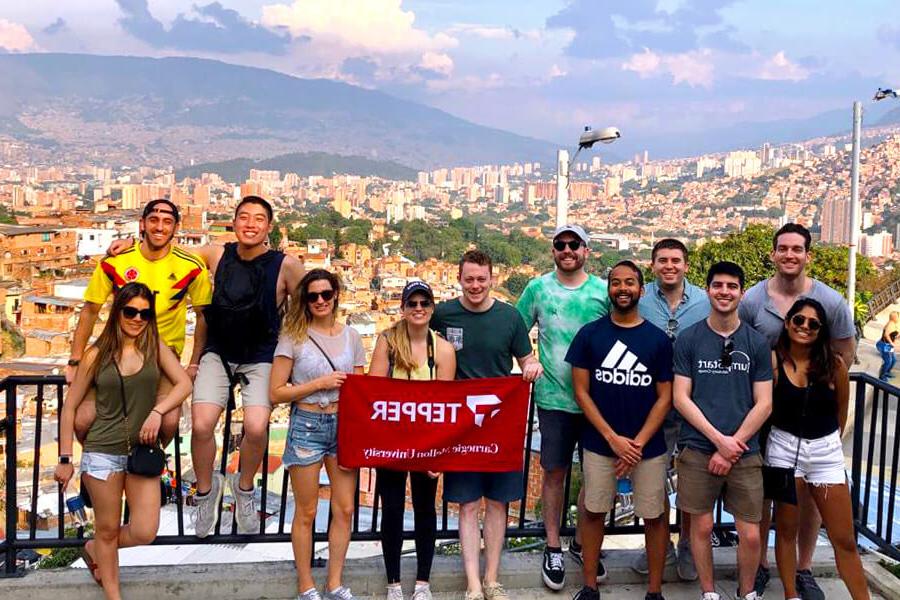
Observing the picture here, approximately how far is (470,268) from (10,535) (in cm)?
274

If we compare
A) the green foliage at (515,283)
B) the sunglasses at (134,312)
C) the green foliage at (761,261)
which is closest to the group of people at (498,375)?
the sunglasses at (134,312)

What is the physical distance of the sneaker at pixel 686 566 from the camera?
4.46 meters

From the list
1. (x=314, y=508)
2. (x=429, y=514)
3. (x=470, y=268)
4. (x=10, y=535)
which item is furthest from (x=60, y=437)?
(x=470, y=268)

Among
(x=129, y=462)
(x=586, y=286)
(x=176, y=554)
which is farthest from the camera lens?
(x=176, y=554)

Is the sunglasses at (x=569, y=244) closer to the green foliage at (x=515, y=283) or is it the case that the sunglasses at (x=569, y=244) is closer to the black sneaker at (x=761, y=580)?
the black sneaker at (x=761, y=580)

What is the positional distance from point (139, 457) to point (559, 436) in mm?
2064

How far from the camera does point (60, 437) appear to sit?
3910mm

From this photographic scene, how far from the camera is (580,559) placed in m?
4.54

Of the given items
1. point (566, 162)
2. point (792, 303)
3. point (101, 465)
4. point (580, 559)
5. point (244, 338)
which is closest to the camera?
point (101, 465)

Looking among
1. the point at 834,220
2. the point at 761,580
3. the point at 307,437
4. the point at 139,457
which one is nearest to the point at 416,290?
the point at 307,437

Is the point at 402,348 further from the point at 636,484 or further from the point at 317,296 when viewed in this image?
the point at 636,484

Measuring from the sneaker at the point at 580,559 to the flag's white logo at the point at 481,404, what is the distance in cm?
95

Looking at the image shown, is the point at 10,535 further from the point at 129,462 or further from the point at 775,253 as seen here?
the point at 775,253

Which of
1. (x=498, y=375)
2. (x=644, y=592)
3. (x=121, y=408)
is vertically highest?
(x=498, y=375)
